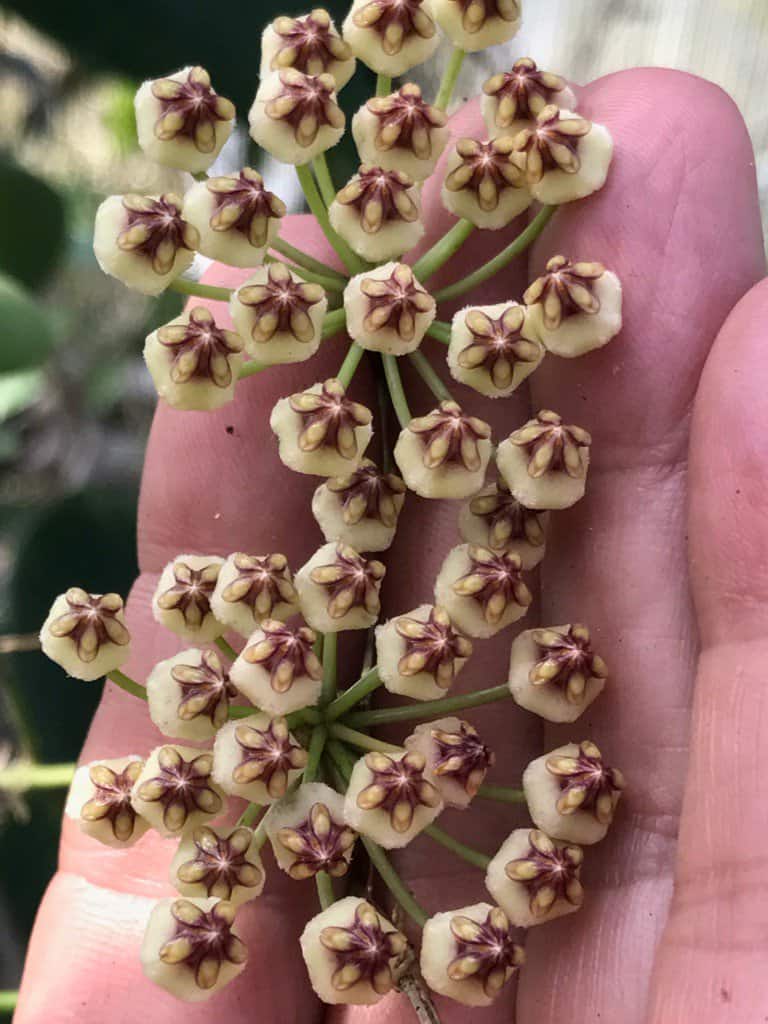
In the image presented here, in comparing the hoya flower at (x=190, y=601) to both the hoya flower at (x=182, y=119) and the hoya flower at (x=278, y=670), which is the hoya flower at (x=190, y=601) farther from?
the hoya flower at (x=182, y=119)

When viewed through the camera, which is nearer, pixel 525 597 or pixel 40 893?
pixel 525 597

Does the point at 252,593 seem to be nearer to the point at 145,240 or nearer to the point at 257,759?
the point at 257,759

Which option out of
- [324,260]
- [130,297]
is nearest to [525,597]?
[324,260]

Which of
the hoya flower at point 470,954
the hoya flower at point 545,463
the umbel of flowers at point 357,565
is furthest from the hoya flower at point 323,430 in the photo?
the hoya flower at point 470,954

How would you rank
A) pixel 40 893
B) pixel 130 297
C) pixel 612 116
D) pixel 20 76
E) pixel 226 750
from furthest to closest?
pixel 130 297
pixel 20 76
pixel 40 893
pixel 612 116
pixel 226 750

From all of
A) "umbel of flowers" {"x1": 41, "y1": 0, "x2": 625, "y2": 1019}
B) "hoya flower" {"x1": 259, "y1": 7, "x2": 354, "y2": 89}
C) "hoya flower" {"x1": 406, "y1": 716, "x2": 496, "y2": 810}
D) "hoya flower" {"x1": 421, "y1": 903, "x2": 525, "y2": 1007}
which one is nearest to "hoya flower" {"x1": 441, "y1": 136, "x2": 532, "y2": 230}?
"umbel of flowers" {"x1": 41, "y1": 0, "x2": 625, "y2": 1019}

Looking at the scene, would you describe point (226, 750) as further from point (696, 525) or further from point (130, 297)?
point (130, 297)

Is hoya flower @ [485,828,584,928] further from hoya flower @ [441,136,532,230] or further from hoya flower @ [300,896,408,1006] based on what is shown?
hoya flower @ [441,136,532,230]
